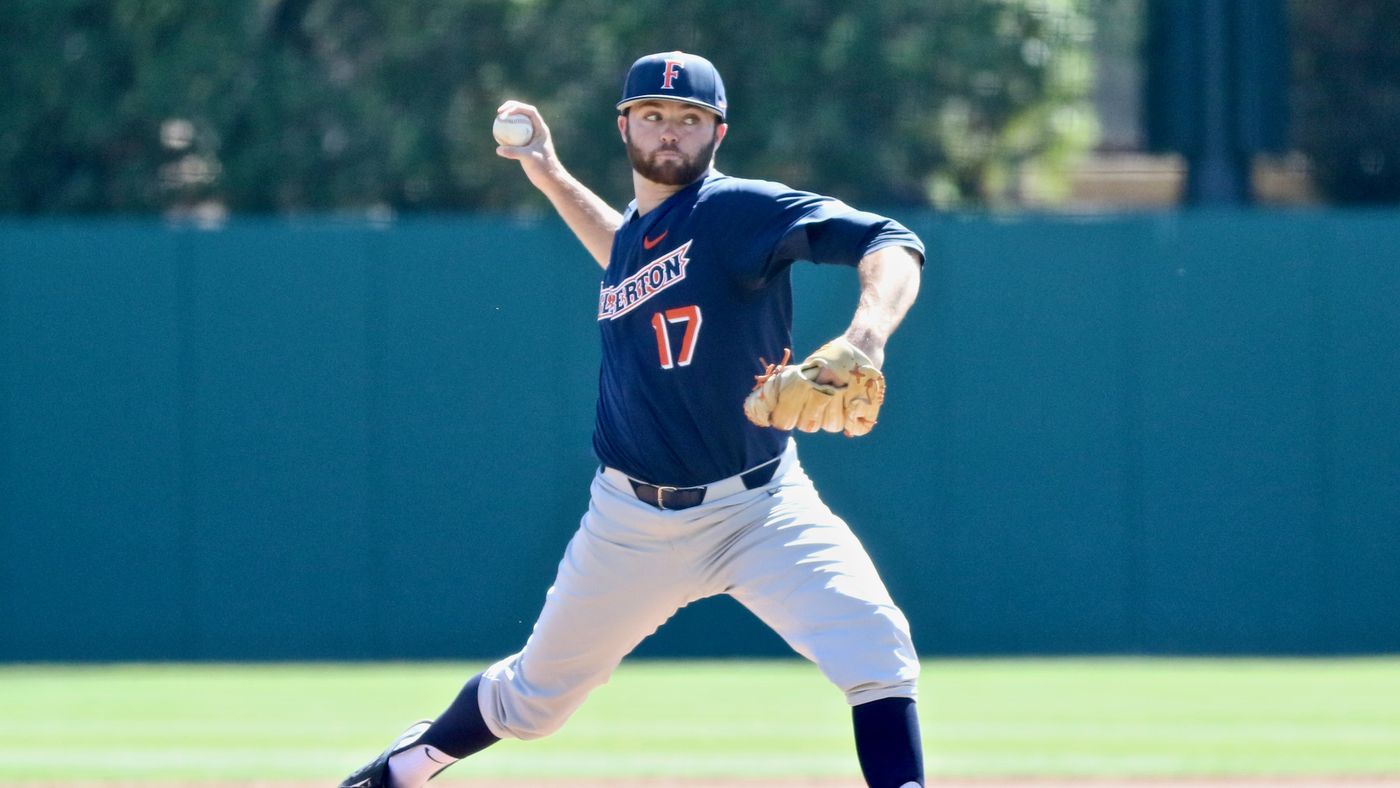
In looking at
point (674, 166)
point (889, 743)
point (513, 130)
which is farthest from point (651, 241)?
point (889, 743)

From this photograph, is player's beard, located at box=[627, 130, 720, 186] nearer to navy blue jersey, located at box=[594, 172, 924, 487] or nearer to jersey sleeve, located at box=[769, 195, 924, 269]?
navy blue jersey, located at box=[594, 172, 924, 487]

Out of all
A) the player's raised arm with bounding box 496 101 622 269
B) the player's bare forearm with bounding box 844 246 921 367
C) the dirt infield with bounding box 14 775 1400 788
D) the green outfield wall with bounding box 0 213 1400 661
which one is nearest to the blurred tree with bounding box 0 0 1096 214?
the green outfield wall with bounding box 0 213 1400 661

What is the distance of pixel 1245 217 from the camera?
9.56 metres

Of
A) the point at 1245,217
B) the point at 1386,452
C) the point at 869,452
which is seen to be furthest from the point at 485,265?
the point at 1386,452

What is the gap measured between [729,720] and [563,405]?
2.50 meters

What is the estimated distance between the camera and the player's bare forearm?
3531 millimetres

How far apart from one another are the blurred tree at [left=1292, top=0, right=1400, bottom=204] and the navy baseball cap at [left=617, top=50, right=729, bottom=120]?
11424 mm

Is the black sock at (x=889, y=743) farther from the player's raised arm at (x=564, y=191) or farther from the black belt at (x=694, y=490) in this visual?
the player's raised arm at (x=564, y=191)

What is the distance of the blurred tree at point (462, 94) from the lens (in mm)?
12906

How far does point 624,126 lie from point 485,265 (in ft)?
17.8

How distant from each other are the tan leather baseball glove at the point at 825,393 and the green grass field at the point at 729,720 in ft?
9.38

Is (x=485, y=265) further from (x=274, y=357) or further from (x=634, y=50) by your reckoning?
(x=634, y=50)

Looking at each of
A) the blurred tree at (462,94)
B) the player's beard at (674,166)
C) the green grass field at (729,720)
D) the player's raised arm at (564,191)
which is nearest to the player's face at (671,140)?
the player's beard at (674,166)

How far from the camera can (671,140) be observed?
411cm
